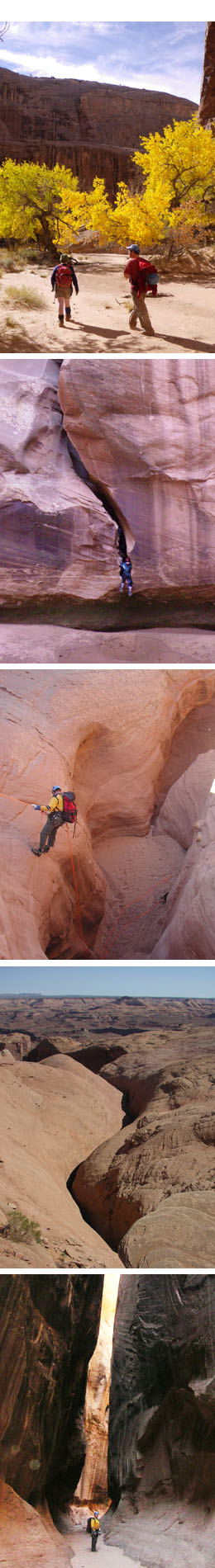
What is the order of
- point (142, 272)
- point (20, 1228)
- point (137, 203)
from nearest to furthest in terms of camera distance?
point (20, 1228)
point (142, 272)
point (137, 203)

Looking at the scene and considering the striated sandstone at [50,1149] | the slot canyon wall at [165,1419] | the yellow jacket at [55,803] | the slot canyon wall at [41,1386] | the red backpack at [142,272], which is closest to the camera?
the striated sandstone at [50,1149]

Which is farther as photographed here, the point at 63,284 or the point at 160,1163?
the point at 63,284

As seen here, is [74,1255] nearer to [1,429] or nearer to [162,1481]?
[162,1481]

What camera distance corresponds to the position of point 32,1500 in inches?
246

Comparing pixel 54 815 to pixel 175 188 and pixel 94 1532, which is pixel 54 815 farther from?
pixel 175 188

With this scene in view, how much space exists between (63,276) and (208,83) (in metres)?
4.40

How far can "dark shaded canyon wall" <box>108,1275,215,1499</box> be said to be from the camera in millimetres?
5742

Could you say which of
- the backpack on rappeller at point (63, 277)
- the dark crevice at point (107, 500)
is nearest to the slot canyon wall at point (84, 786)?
the dark crevice at point (107, 500)

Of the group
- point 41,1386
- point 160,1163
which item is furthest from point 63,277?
point 41,1386

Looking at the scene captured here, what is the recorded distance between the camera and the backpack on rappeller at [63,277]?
7.96 m

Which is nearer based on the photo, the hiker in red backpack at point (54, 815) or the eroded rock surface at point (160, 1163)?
the eroded rock surface at point (160, 1163)

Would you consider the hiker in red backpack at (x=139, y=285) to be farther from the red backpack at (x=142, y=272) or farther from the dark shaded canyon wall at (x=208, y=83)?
the dark shaded canyon wall at (x=208, y=83)

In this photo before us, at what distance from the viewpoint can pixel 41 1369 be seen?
620 cm

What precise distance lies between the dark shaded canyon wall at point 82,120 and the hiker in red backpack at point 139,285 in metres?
4.07
